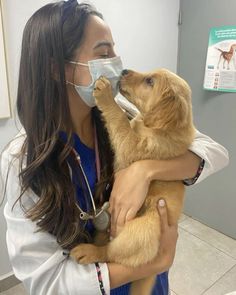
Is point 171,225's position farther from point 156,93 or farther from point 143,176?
point 156,93

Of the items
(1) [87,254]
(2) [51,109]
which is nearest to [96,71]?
(2) [51,109]

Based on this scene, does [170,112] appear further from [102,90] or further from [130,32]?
[130,32]

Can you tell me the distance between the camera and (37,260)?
2.39 feet

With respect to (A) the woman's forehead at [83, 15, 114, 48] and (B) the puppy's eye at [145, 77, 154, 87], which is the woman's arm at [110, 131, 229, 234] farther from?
(A) the woman's forehead at [83, 15, 114, 48]

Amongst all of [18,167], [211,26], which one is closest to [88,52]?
[18,167]

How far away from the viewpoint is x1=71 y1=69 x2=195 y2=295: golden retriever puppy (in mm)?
856

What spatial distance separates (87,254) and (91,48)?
0.59m

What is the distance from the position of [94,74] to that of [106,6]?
126 cm

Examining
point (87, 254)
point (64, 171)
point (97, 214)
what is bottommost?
point (87, 254)

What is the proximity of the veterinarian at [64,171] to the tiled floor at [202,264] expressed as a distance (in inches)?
47.1

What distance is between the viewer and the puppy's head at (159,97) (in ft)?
3.36

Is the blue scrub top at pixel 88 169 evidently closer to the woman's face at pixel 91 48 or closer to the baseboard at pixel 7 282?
the woman's face at pixel 91 48

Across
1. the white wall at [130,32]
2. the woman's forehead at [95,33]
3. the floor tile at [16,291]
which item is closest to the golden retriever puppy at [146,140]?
the woman's forehead at [95,33]

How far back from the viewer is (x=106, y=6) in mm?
1956
